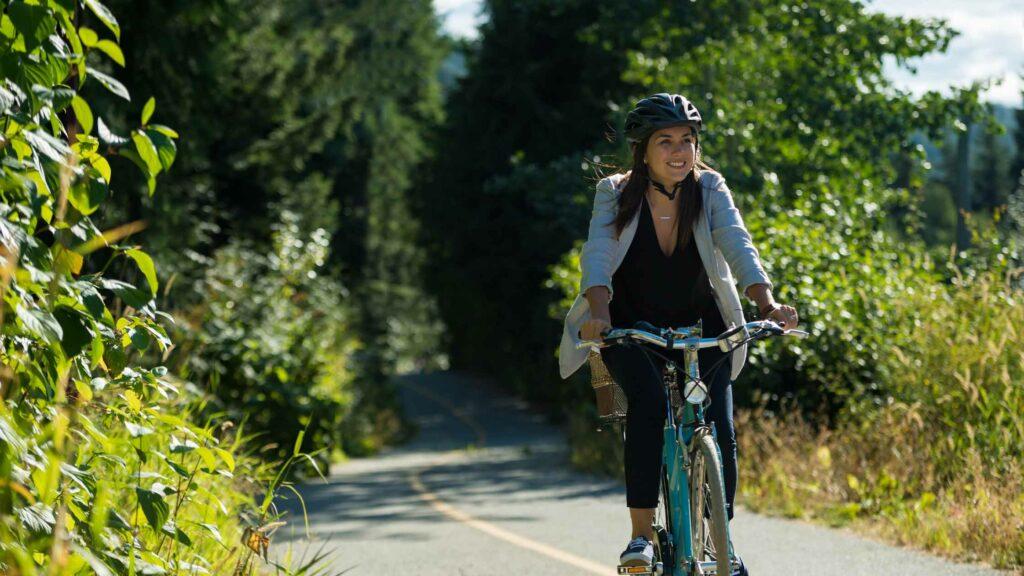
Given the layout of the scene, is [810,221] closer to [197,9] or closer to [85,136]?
[197,9]

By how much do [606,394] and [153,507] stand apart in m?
2.10

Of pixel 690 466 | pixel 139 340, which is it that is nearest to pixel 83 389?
pixel 139 340

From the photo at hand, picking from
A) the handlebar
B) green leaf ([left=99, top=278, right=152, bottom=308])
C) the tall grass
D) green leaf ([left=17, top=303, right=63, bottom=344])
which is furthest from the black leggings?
the tall grass

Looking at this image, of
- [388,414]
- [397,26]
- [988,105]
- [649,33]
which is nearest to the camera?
[988,105]

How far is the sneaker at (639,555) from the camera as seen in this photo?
4.96 metres

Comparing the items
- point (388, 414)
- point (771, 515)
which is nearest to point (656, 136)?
point (771, 515)

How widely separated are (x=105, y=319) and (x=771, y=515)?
22.4 ft

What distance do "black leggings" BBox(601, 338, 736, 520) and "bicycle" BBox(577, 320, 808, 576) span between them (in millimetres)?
47

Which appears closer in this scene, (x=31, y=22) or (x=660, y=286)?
(x=31, y=22)

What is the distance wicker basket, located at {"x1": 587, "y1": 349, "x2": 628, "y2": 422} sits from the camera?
5.43 metres

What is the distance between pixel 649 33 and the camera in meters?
18.0

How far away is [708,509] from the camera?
15.9 feet

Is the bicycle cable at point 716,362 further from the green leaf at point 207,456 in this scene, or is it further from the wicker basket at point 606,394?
the green leaf at point 207,456

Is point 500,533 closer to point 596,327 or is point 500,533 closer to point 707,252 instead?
point 707,252
